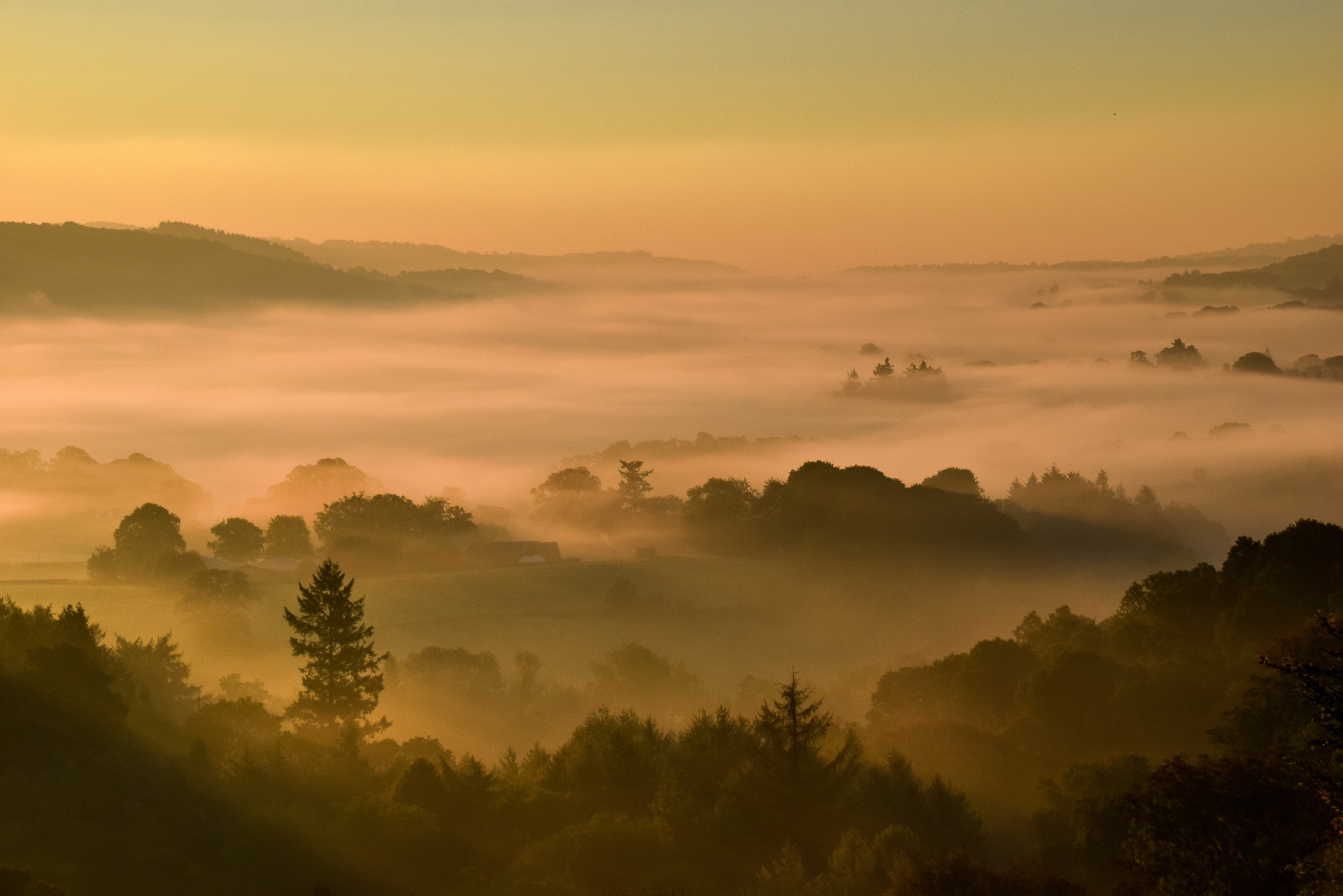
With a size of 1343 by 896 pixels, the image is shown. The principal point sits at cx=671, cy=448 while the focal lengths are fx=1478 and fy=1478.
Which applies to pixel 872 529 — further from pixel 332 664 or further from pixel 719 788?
pixel 719 788

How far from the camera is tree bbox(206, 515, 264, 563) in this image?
Answer: 15538 cm

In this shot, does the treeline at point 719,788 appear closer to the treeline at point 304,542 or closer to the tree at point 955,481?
the treeline at point 304,542

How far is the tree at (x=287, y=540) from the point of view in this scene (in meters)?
159

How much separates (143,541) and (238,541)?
15830 millimetres

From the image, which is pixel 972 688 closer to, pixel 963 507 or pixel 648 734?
pixel 648 734

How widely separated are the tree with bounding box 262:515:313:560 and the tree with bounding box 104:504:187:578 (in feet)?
49.0

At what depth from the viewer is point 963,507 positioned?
162000 millimetres

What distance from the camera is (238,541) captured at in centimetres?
15588

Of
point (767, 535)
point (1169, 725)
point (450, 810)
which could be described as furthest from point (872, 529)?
point (450, 810)

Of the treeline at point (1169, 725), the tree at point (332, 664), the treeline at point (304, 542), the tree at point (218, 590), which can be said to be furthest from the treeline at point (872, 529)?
the tree at point (332, 664)

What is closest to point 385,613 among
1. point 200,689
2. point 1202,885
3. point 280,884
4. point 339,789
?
point 200,689

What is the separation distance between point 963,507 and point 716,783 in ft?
370

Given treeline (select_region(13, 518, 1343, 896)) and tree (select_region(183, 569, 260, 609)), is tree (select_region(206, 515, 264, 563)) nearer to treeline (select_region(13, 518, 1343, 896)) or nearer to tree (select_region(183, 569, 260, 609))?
tree (select_region(183, 569, 260, 609))

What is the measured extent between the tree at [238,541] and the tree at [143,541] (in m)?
9.54
